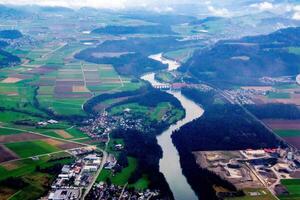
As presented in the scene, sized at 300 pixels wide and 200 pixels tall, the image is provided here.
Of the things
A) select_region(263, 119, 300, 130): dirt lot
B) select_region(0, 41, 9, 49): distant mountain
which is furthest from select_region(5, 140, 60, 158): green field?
select_region(0, 41, 9, 49): distant mountain

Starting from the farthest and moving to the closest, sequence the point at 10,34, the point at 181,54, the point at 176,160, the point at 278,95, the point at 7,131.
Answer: the point at 10,34 → the point at 181,54 → the point at 278,95 → the point at 7,131 → the point at 176,160

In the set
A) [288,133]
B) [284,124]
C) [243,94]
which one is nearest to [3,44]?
[243,94]

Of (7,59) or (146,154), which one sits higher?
(7,59)

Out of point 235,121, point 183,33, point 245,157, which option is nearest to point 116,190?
point 245,157

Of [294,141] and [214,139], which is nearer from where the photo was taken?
[214,139]

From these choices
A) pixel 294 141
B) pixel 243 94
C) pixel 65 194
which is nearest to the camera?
pixel 65 194

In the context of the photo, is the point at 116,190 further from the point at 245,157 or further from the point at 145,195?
the point at 245,157

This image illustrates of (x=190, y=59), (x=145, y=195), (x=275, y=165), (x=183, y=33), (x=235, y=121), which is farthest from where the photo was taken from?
(x=183, y=33)

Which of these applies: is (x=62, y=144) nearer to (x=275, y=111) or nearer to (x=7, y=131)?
(x=7, y=131)
